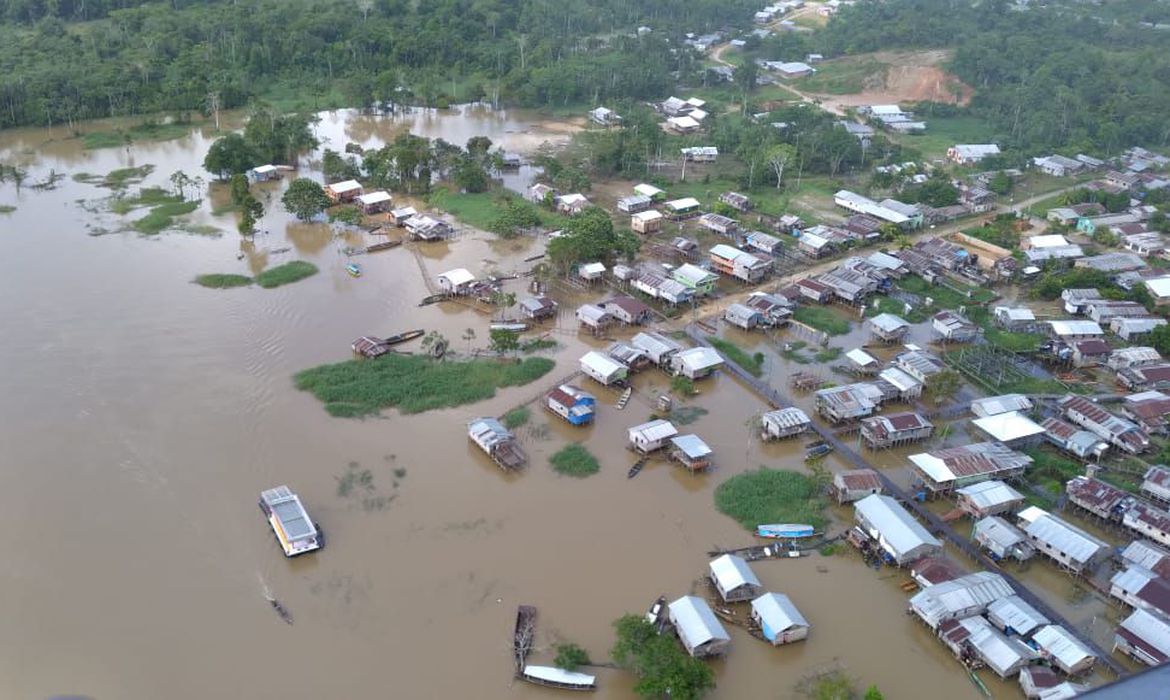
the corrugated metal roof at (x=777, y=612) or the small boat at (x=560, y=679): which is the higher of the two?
the corrugated metal roof at (x=777, y=612)

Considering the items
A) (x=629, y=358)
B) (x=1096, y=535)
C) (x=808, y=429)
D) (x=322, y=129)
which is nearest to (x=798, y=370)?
(x=808, y=429)

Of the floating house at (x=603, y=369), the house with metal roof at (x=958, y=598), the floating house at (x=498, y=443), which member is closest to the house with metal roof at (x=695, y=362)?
the floating house at (x=603, y=369)

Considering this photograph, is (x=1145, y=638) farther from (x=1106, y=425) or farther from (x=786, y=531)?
(x=1106, y=425)

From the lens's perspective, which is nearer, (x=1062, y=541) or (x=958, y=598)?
(x=958, y=598)

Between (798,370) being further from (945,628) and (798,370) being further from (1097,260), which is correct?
(1097,260)

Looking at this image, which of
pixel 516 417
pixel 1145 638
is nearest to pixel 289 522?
pixel 516 417

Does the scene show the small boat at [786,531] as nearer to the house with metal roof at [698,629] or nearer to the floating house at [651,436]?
the house with metal roof at [698,629]
